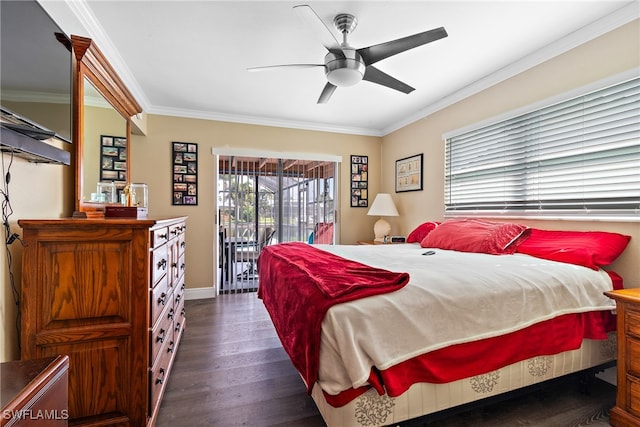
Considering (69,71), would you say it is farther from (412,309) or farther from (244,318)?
(244,318)

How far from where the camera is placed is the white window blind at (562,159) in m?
1.97

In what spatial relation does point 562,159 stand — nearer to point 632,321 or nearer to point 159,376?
point 632,321

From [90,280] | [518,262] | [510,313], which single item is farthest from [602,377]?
[90,280]

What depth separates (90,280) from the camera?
1.34 meters

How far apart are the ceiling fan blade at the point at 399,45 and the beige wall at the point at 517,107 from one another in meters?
1.33

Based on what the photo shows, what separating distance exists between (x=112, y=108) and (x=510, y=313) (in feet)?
10.4

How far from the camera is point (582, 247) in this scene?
1.92 m

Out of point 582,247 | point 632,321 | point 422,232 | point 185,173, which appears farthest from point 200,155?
point 632,321

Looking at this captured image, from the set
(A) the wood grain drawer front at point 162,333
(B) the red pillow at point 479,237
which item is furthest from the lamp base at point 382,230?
(A) the wood grain drawer front at point 162,333

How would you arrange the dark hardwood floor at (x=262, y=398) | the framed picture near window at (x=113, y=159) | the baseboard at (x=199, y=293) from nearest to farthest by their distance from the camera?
the dark hardwood floor at (x=262, y=398) < the framed picture near window at (x=113, y=159) < the baseboard at (x=199, y=293)

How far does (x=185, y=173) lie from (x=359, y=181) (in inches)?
104

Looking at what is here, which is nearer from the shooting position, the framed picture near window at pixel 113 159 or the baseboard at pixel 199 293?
the framed picture near window at pixel 113 159

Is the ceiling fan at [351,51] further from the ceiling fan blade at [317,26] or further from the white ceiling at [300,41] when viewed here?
the white ceiling at [300,41]

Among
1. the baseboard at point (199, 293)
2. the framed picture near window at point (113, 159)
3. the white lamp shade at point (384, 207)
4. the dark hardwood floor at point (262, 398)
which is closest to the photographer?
the dark hardwood floor at point (262, 398)
